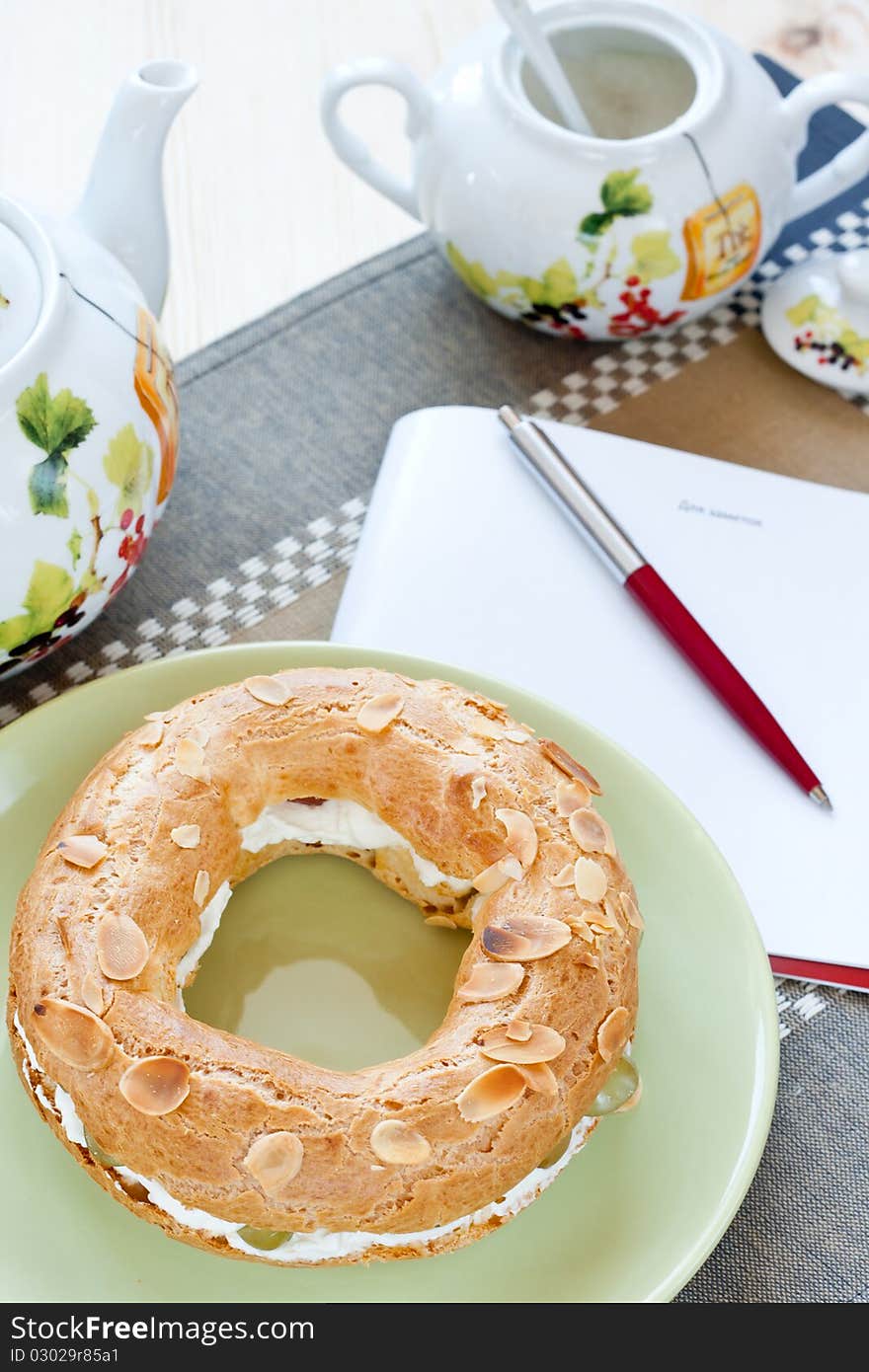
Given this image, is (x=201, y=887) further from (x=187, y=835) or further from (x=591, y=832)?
(x=591, y=832)

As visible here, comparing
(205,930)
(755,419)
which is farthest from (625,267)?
(205,930)

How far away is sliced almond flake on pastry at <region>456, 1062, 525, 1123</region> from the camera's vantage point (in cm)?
64

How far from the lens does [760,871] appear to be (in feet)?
2.80

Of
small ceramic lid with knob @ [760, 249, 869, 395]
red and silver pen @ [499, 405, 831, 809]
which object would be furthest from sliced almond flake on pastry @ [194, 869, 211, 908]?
small ceramic lid with knob @ [760, 249, 869, 395]

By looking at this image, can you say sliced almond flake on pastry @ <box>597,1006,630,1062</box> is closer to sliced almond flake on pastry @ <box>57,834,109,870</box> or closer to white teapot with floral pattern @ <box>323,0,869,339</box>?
sliced almond flake on pastry @ <box>57,834,109,870</box>

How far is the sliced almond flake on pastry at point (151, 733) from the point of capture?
75cm

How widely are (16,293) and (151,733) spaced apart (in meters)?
0.25

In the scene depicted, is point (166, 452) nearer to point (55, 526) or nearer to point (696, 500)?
point (55, 526)

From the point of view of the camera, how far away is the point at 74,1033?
0.64 metres

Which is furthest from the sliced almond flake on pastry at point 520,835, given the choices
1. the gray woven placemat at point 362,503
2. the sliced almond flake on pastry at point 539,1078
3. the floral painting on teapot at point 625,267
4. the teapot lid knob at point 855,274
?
the teapot lid knob at point 855,274

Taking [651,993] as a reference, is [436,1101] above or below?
above

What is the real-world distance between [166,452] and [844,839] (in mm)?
500

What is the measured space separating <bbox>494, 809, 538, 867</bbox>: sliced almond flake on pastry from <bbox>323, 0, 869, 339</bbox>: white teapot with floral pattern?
0.47 meters

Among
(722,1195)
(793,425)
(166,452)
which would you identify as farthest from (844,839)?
(166,452)
